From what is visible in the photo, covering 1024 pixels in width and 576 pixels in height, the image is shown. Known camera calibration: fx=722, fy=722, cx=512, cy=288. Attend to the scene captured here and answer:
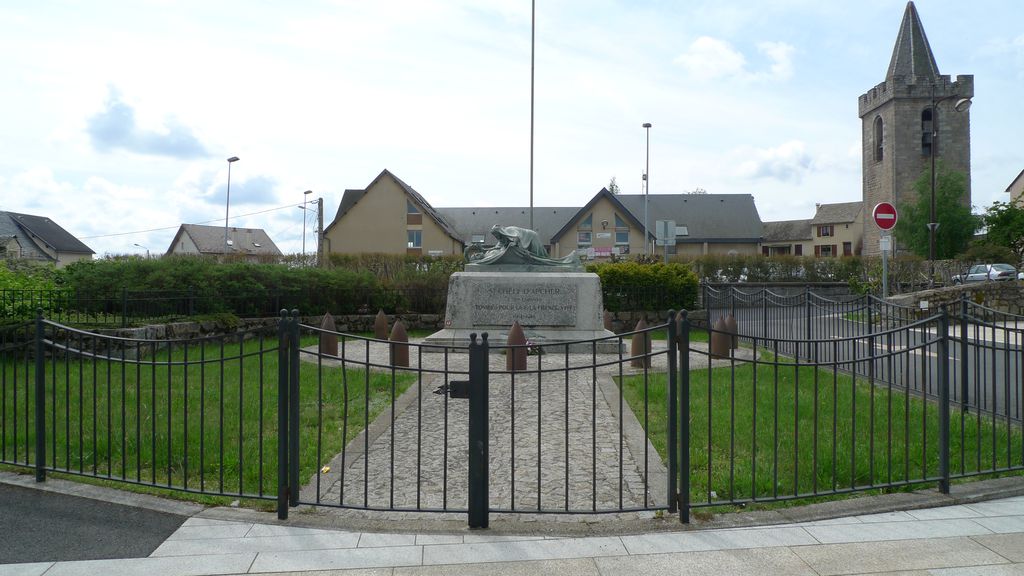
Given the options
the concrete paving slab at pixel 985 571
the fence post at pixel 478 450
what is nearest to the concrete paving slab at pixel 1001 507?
the concrete paving slab at pixel 985 571

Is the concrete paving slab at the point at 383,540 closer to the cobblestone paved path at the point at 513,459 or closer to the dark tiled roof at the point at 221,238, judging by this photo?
the cobblestone paved path at the point at 513,459

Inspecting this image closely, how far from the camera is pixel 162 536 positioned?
15.1 ft

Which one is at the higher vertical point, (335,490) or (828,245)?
(828,245)

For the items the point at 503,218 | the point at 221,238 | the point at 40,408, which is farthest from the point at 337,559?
the point at 221,238

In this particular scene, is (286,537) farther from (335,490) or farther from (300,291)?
(300,291)

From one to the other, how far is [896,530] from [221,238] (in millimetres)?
76425

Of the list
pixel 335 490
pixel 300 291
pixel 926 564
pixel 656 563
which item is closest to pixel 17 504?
pixel 335 490

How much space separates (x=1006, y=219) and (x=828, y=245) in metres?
30.4

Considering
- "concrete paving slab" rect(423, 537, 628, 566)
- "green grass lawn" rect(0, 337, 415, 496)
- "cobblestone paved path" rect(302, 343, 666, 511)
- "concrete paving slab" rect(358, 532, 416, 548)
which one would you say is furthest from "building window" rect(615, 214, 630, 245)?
"concrete paving slab" rect(358, 532, 416, 548)

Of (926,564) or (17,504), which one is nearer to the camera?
(926,564)

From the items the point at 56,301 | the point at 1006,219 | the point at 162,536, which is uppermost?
the point at 1006,219

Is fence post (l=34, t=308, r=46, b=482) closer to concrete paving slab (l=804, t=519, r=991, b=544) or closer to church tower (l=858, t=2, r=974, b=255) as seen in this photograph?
concrete paving slab (l=804, t=519, r=991, b=544)

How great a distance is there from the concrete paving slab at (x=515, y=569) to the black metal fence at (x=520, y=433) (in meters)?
0.60

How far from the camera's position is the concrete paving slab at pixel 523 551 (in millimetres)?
4215
